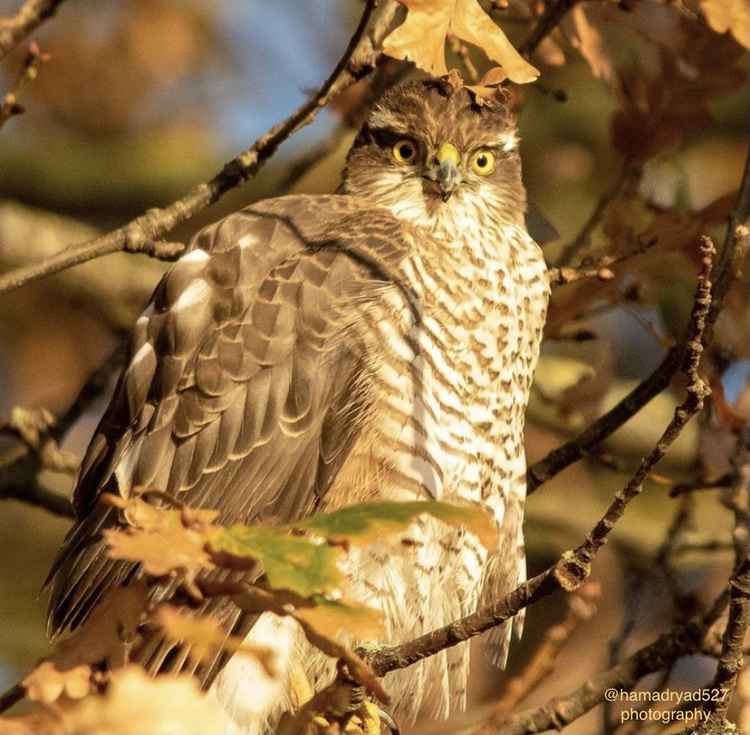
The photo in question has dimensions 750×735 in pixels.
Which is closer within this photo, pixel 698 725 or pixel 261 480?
pixel 698 725

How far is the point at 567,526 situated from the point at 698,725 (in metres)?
3.20

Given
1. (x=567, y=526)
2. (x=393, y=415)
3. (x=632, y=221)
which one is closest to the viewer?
(x=393, y=415)

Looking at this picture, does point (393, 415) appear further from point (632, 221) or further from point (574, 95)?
point (574, 95)

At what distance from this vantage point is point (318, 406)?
4145 mm

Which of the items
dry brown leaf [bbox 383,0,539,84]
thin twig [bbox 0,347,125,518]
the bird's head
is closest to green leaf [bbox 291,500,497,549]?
dry brown leaf [bbox 383,0,539,84]

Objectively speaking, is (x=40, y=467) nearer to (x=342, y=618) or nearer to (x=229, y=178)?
(x=229, y=178)

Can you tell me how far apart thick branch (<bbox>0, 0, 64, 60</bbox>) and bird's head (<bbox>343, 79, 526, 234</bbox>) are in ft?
4.55

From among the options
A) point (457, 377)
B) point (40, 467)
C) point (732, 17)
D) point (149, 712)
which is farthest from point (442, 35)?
point (40, 467)

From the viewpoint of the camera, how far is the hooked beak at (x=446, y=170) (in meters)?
4.65

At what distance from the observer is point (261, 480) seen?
410 centimetres

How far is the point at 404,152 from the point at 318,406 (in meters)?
1.15

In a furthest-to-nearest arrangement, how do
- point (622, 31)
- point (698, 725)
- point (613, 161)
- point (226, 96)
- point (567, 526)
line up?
point (226, 96) < point (613, 161) < point (567, 526) < point (622, 31) < point (698, 725)

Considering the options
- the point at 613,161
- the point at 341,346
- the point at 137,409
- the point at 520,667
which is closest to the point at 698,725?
the point at 341,346

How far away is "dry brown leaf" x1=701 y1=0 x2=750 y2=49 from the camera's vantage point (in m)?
4.00
